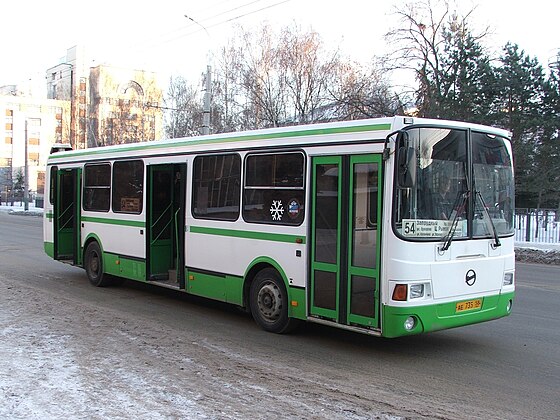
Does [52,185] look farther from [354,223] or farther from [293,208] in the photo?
[354,223]

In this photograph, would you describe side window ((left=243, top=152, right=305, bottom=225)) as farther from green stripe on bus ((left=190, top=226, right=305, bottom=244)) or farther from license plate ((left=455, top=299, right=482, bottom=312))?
license plate ((left=455, top=299, right=482, bottom=312))

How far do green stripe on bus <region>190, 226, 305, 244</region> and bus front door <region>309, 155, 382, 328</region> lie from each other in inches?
13.2

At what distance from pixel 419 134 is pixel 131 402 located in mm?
4093

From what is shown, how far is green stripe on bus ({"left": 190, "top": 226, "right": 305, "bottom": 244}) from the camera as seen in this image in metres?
7.88

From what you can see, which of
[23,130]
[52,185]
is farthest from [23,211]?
[23,130]

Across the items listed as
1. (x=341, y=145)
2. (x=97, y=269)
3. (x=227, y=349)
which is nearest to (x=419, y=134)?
(x=341, y=145)

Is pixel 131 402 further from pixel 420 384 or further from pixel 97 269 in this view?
pixel 97 269

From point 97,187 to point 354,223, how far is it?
6.70 m

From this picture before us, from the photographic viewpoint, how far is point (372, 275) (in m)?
6.94

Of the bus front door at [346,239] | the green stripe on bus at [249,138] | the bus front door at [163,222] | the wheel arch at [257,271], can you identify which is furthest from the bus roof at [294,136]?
the wheel arch at [257,271]

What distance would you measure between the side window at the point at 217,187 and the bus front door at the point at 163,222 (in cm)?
101

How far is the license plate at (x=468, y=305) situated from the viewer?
7098mm

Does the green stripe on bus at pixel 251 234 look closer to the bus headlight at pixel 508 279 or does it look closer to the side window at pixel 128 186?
the side window at pixel 128 186

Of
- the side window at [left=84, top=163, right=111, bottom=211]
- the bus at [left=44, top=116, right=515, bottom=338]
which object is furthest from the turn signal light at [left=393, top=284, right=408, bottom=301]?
the side window at [left=84, top=163, right=111, bottom=211]
